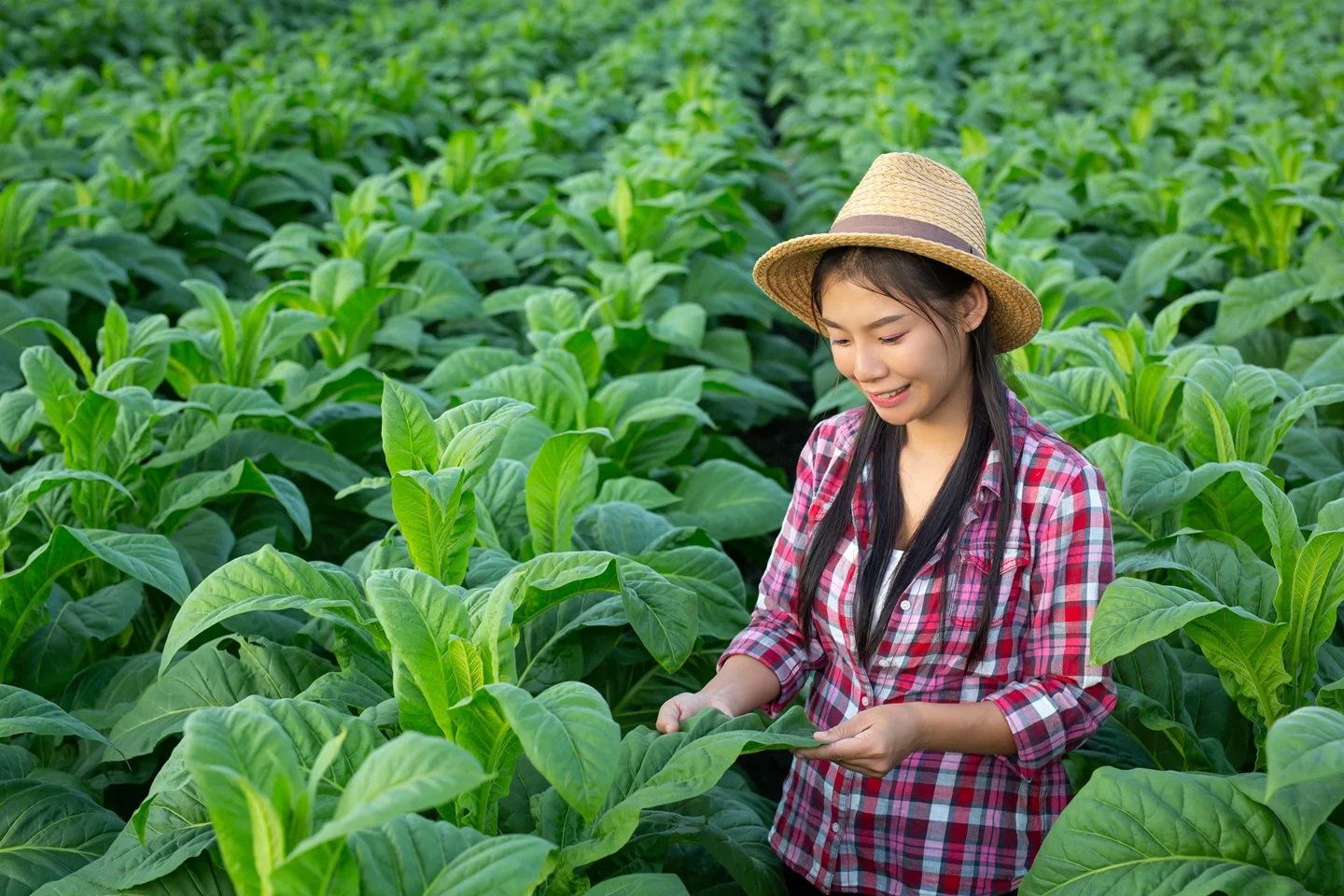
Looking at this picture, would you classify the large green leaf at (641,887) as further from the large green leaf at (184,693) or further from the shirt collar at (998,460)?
the large green leaf at (184,693)

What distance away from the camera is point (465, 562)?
6.49 feet

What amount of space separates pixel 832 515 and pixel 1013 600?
0.32 m

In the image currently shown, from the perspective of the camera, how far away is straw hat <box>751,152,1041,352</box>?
175 centimetres

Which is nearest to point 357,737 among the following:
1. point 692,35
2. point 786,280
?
point 786,280

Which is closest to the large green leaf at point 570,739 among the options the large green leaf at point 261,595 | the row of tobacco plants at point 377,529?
the row of tobacco plants at point 377,529

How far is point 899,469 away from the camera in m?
1.97

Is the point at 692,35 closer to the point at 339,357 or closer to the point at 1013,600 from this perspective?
the point at 339,357

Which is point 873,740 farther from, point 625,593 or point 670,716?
point 625,593

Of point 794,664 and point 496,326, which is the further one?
point 496,326

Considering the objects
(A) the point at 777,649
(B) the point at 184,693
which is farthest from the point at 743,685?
(B) the point at 184,693

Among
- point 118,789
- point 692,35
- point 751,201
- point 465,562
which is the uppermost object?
point 692,35

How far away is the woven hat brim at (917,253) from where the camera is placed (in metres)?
1.73

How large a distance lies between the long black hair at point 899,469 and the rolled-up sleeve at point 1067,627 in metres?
0.08

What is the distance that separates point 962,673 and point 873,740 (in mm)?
308
